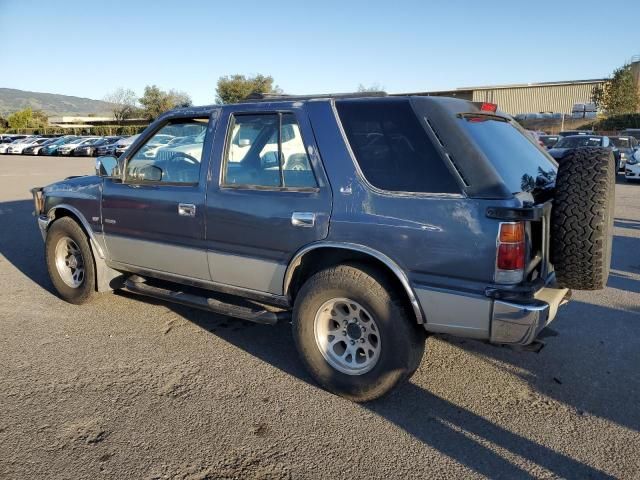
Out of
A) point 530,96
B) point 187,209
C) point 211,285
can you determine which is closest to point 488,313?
point 211,285

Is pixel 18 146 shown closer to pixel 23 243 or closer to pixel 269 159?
pixel 23 243

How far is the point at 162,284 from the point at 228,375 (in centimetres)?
196

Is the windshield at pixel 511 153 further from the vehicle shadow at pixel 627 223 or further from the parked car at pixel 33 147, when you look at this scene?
the parked car at pixel 33 147

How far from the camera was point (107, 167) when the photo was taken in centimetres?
479

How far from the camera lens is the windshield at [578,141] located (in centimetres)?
1927

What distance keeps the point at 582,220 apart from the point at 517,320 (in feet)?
2.25

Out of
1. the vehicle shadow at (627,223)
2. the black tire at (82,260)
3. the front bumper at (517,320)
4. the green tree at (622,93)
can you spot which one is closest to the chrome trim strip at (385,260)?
the front bumper at (517,320)

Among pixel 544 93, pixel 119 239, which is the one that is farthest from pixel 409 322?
pixel 544 93

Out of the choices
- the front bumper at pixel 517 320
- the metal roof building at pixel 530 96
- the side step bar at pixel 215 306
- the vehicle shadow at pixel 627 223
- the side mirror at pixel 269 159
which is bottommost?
the vehicle shadow at pixel 627 223

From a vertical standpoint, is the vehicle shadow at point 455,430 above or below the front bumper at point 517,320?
below

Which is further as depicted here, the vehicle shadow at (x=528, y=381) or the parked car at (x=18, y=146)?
the parked car at (x=18, y=146)

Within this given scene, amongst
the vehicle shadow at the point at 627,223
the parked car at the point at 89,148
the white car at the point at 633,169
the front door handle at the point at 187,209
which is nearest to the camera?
the front door handle at the point at 187,209

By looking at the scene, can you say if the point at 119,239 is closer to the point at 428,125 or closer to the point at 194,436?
the point at 194,436

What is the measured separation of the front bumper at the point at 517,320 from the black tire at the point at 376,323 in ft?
1.66
